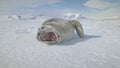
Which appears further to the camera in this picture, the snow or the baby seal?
the baby seal

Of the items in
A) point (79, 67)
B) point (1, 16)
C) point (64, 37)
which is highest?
point (1, 16)

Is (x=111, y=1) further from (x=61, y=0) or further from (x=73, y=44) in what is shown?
(x=73, y=44)

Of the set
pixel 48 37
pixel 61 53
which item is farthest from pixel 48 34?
pixel 61 53

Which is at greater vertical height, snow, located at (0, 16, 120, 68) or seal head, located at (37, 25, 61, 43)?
seal head, located at (37, 25, 61, 43)

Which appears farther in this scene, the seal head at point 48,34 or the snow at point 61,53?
the seal head at point 48,34

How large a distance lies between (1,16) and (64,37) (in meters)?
1.88

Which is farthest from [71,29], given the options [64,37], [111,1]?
[111,1]

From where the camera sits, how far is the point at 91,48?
1.64 m

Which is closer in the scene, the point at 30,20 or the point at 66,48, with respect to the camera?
the point at 66,48

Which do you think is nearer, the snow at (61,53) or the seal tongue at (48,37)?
the snow at (61,53)

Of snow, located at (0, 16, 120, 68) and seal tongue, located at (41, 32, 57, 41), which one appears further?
seal tongue, located at (41, 32, 57, 41)

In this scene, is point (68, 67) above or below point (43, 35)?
below

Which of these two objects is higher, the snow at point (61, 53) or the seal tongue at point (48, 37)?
the seal tongue at point (48, 37)

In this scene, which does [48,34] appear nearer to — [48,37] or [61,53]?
[48,37]
